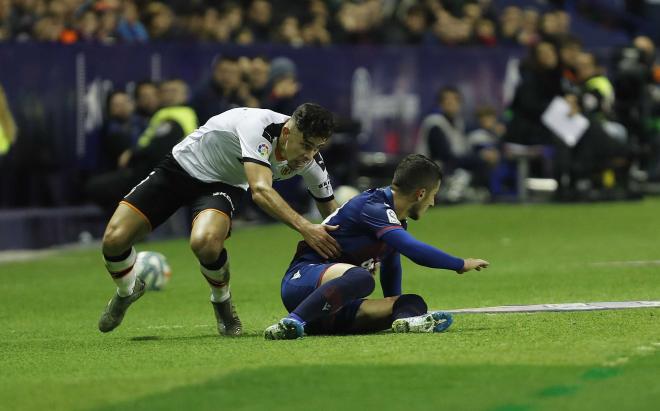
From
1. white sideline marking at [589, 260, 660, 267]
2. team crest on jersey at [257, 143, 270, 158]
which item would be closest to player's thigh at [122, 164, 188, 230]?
team crest on jersey at [257, 143, 270, 158]

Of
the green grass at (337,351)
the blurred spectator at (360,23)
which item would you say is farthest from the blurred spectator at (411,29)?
the green grass at (337,351)

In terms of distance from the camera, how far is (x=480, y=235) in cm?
2094

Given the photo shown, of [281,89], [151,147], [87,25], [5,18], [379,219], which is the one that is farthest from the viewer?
[87,25]

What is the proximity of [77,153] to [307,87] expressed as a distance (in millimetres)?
4421

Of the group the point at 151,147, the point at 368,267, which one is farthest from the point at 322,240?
the point at 151,147

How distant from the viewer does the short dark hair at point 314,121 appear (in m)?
10.6

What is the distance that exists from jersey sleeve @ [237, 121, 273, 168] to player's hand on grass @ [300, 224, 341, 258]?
0.65 metres

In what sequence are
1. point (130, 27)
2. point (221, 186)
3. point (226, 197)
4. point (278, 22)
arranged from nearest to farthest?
point (226, 197), point (221, 186), point (130, 27), point (278, 22)

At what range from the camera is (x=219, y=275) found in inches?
440

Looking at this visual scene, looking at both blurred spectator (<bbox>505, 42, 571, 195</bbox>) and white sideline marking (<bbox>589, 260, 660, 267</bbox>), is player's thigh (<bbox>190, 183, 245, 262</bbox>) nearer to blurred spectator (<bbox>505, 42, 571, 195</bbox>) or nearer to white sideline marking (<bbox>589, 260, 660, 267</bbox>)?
white sideline marking (<bbox>589, 260, 660, 267</bbox>)

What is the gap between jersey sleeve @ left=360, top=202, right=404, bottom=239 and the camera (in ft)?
33.9

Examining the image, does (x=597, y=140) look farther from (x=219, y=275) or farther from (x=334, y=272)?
(x=334, y=272)

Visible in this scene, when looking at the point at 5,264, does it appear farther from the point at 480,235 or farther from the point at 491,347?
the point at 491,347

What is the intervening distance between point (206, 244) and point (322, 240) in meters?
0.86
